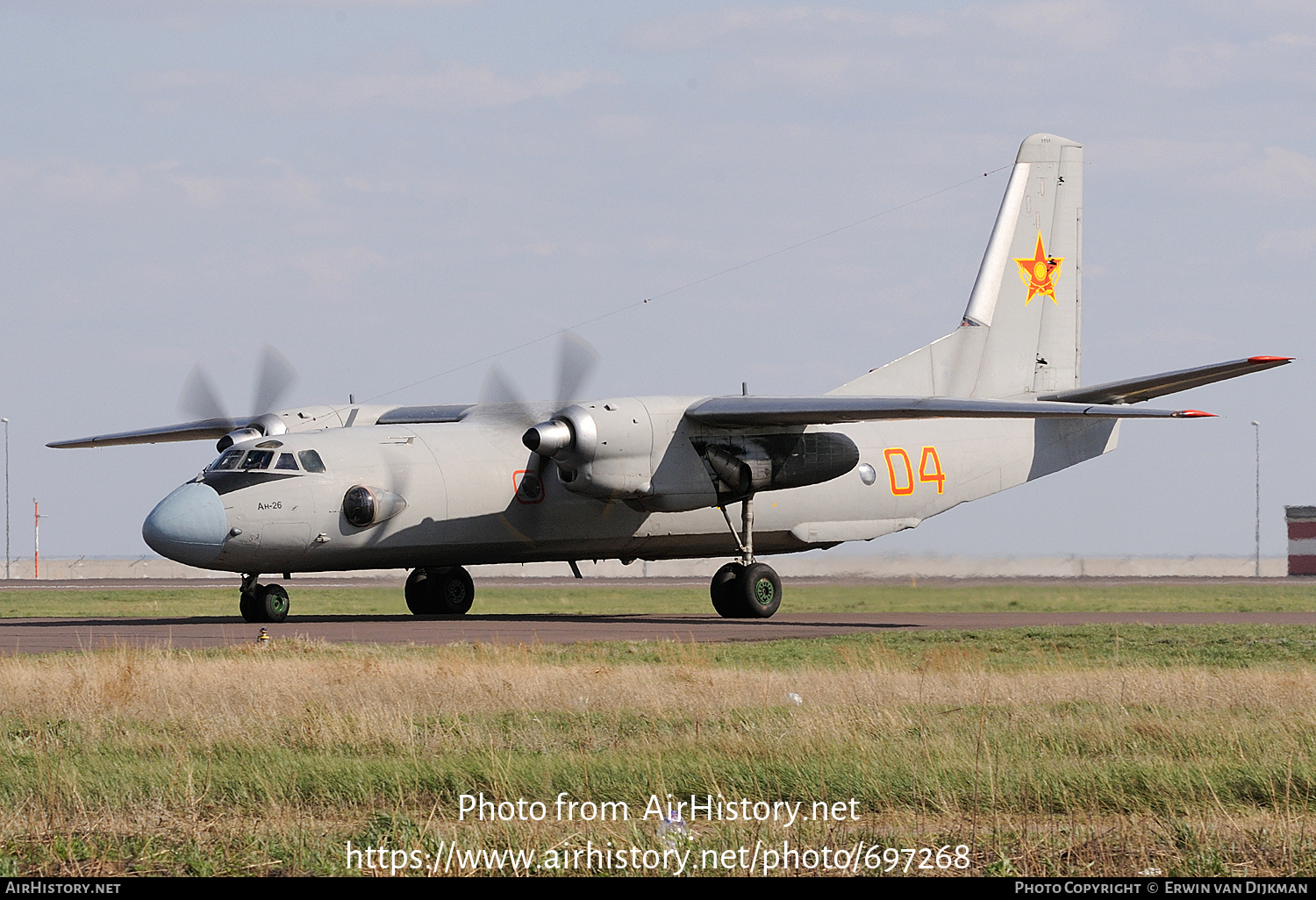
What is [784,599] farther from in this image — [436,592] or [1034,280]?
[1034,280]

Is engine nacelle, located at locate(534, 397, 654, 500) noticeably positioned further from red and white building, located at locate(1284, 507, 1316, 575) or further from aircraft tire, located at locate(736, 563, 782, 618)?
red and white building, located at locate(1284, 507, 1316, 575)

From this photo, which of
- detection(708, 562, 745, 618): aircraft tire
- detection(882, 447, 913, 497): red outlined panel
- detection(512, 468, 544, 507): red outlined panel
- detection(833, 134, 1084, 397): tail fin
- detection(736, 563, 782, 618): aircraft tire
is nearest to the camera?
detection(512, 468, 544, 507): red outlined panel

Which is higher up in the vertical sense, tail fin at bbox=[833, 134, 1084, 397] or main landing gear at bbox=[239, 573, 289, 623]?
tail fin at bbox=[833, 134, 1084, 397]

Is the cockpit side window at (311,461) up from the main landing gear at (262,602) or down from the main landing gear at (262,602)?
up

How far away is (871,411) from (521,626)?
7323mm

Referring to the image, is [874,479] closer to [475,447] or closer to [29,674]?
[475,447]

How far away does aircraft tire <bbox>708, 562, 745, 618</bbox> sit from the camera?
94.2ft

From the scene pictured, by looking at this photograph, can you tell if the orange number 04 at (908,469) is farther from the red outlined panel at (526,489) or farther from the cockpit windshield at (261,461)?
the cockpit windshield at (261,461)

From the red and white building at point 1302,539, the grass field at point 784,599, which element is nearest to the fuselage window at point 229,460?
the grass field at point 784,599

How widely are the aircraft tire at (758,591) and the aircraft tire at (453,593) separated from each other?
230 inches

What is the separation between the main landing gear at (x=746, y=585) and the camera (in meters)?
28.5

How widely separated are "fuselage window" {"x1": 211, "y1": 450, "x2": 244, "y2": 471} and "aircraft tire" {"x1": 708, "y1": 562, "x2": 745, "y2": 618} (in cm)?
937

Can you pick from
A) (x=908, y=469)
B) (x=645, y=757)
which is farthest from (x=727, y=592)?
(x=645, y=757)

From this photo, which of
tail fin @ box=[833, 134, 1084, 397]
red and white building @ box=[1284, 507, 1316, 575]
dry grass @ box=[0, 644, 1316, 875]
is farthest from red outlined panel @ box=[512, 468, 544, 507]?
red and white building @ box=[1284, 507, 1316, 575]
